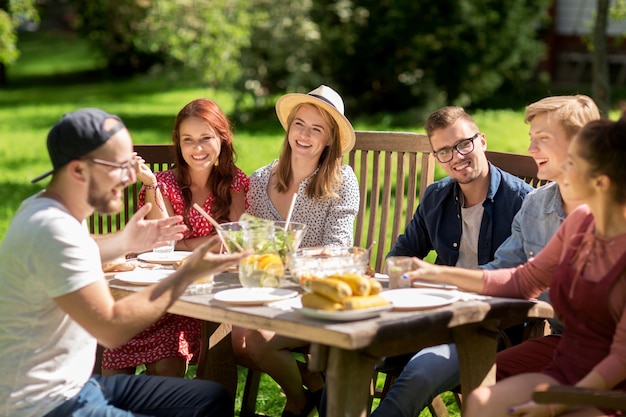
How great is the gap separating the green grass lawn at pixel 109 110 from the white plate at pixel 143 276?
152 centimetres

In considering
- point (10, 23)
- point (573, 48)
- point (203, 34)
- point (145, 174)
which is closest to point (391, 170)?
point (145, 174)

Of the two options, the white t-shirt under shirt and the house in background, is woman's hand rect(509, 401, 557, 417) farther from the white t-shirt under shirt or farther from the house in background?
the house in background

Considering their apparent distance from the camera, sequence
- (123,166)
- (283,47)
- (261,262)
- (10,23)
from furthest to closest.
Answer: (283,47) → (10,23) → (261,262) → (123,166)

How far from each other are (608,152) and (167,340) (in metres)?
2.27

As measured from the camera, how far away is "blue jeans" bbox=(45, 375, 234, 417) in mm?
3266

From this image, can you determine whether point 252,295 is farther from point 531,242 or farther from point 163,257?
point 531,242

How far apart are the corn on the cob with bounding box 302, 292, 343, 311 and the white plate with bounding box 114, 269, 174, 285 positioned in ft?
2.54

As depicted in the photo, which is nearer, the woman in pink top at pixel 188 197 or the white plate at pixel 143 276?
the white plate at pixel 143 276

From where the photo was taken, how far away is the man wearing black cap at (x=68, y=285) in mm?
2932

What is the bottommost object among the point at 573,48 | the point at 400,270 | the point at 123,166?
the point at 400,270

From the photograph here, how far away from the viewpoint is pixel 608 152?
3.00m

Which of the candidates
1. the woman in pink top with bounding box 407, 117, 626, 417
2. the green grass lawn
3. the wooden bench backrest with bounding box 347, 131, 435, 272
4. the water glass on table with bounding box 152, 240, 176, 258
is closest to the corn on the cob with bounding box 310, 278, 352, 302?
the woman in pink top with bounding box 407, 117, 626, 417

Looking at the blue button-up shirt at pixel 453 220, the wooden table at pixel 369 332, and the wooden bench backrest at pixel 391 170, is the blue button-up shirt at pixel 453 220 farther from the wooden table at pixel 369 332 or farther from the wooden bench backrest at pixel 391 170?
the wooden table at pixel 369 332

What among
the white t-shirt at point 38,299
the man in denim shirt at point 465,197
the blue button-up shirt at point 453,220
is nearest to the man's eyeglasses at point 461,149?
the man in denim shirt at point 465,197
